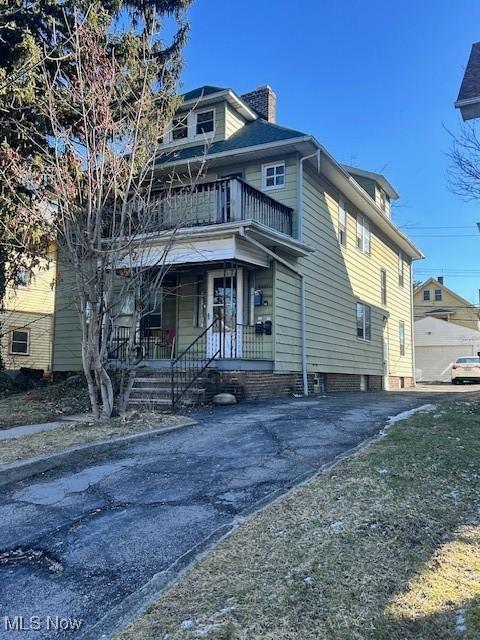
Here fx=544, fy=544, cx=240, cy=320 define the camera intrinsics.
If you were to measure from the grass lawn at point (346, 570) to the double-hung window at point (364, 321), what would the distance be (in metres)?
14.6

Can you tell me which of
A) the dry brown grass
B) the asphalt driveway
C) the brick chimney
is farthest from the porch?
the brick chimney

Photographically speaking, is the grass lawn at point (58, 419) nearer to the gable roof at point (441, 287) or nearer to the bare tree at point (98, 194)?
the bare tree at point (98, 194)

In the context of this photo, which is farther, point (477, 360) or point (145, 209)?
point (477, 360)

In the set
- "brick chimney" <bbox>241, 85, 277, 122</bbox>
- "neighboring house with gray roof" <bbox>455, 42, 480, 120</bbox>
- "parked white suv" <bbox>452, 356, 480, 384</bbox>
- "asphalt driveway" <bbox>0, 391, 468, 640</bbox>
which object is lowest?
"asphalt driveway" <bbox>0, 391, 468, 640</bbox>

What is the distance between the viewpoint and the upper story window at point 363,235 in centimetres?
1956

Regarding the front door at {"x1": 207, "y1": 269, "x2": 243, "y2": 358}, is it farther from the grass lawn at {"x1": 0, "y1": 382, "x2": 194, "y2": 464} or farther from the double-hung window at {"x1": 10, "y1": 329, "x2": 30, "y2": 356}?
the double-hung window at {"x1": 10, "y1": 329, "x2": 30, "y2": 356}

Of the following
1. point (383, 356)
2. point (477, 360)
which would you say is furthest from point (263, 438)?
point (477, 360)

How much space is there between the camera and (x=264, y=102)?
18078mm

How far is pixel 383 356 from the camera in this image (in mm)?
22219

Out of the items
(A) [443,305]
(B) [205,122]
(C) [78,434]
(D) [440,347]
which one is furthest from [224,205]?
(A) [443,305]

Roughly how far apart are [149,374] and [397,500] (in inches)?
339

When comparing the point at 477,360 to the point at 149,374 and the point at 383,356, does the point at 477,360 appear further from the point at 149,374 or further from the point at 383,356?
the point at 149,374

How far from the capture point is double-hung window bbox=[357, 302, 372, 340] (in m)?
19.6

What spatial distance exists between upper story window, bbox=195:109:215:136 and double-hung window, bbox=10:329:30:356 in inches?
492
